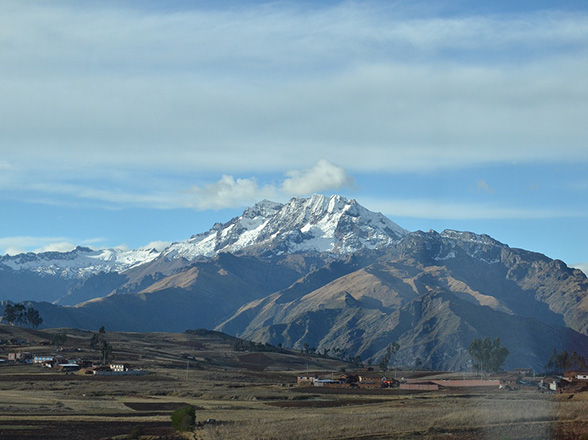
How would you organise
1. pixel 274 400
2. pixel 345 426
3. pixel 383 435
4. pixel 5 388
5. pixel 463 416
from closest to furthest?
1. pixel 383 435
2. pixel 345 426
3. pixel 463 416
4. pixel 274 400
5. pixel 5 388

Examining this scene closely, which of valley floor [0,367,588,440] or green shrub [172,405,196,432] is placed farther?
green shrub [172,405,196,432]

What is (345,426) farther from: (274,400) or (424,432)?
(274,400)

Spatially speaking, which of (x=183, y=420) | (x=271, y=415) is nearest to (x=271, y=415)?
(x=271, y=415)

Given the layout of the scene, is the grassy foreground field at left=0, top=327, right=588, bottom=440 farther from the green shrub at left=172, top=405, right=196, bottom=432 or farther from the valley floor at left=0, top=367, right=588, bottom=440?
the green shrub at left=172, top=405, right=196, bottom=432

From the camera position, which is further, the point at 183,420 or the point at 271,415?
the point at 271,415

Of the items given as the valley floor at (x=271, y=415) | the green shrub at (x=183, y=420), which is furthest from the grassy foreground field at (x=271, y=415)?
the green shrub at (x=183, y=420)

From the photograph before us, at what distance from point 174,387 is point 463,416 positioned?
89.9 m

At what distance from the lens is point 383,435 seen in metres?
92.5

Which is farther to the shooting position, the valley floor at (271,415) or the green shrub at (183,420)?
the green shrub at (183,420)

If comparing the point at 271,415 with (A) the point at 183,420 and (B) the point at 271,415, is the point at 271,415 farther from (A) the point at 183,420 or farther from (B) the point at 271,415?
(A) the point at 183,420

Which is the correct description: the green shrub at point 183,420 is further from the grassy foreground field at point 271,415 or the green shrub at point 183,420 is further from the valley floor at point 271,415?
the grassy foreground field at point 271,415

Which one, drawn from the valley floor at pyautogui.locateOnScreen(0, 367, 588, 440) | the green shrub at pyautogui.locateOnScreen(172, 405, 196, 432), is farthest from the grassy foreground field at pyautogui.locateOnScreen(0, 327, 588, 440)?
the green shrub at pyautogui.locateOnScreen(172, 405, 196, 432)

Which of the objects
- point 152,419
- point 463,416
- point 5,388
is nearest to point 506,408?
point 463,416

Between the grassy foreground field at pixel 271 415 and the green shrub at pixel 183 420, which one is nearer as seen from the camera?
the grassy foreground field at pixel 271 415
